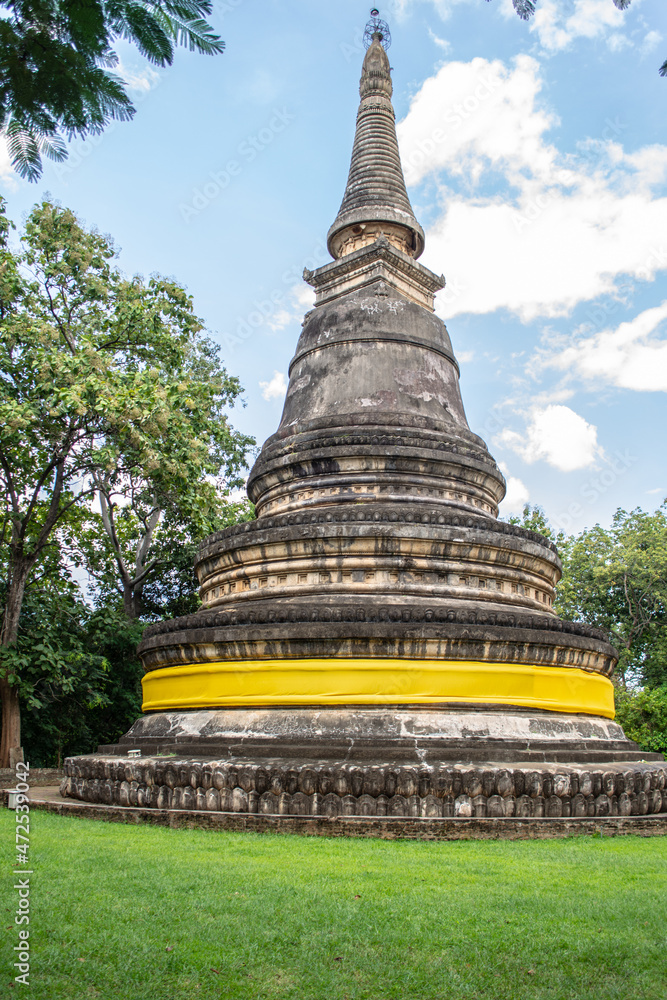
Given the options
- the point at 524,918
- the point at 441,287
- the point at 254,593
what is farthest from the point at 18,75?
the point at 441,287

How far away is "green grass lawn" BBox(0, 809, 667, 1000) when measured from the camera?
3506 millimetres

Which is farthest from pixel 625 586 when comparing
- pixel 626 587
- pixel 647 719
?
pixel 647 719

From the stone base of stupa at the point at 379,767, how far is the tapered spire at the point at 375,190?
39.0ft

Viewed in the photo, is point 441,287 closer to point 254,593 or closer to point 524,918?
→ point 254,593

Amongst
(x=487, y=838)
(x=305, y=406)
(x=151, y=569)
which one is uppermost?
(x=305, y=406)

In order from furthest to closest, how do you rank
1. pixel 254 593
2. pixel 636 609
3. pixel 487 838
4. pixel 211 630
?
pixel 636 609 → pixel 254 593 → pixel 211 630 → pixel 487 838

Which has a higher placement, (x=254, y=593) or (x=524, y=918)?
(x=254, y=593)

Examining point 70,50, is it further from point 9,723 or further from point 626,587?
point 626,587

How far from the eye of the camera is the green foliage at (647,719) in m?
19.1

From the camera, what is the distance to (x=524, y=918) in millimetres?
4441

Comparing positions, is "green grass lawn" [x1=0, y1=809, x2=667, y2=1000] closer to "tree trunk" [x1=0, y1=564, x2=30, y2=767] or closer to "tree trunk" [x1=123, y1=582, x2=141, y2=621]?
"tree trunk" [x1=0, y1=564, x2=30, y2=767]

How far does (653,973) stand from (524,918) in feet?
2.93

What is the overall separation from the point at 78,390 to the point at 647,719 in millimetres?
15869

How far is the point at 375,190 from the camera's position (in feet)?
59.4
